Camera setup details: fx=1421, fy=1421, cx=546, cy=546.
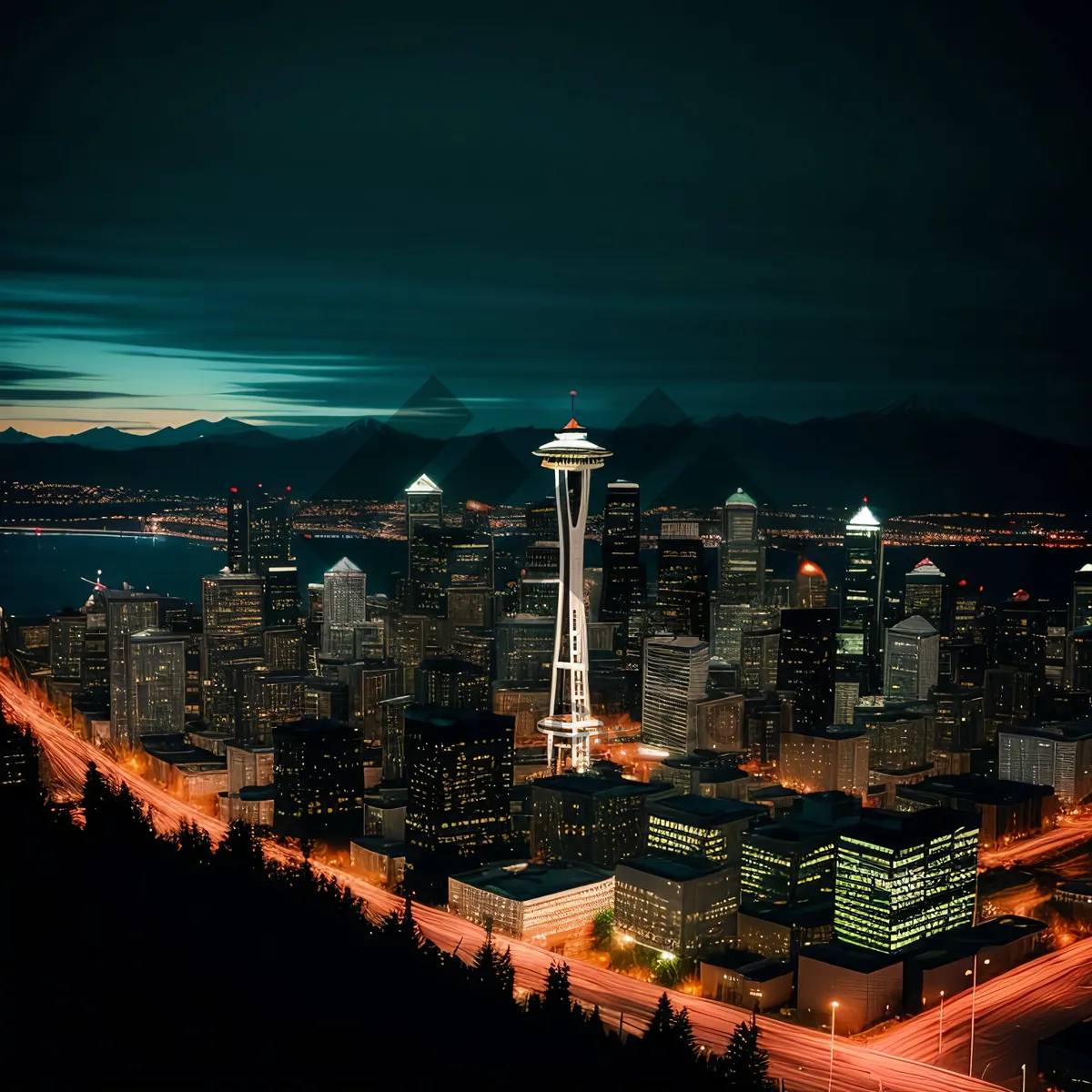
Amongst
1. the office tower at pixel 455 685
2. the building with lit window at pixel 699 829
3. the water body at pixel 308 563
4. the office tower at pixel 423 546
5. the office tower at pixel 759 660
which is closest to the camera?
the building with lit window at pixel 699 829

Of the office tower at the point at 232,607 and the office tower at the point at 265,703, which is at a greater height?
the office tower at the point at 232,607

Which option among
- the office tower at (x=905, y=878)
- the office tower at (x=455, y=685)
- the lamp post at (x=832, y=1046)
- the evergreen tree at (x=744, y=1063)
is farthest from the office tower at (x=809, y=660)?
the evergreen tree at (x=744, y=1063)

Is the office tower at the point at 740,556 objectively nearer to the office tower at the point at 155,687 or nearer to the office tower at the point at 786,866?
the office tower at the point at 155,687

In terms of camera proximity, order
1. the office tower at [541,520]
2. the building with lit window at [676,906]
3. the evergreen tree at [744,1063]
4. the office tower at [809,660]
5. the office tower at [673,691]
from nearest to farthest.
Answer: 1. the evergreen tree at [744,1063]
2. the building with lit window at [676,906]
3. the office tower at [673,691]
4. the office tower at [809,660]
5. the office tower at [541,520]

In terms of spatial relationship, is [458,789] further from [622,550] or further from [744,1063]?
[622,550]

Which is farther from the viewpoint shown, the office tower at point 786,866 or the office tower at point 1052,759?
the office tower at point 1052,759

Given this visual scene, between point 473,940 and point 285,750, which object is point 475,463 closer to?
point 285,750

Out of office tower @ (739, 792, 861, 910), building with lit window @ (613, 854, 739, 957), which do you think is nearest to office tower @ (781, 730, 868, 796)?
office tower @ (739, 792, 861, 910)
